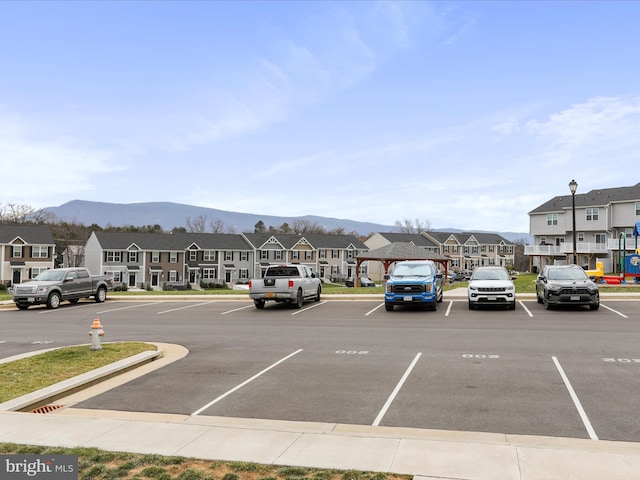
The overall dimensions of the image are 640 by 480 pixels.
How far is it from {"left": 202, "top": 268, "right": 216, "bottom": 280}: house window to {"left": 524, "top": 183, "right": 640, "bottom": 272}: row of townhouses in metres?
44.0

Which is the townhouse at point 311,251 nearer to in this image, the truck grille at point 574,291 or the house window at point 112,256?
the house window at point 112,256

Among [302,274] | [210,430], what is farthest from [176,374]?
[302,274]

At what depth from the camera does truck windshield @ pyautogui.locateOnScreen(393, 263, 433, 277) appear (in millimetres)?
20625

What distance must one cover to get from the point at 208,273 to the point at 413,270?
61819 mm

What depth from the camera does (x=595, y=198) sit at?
A: 57.2m

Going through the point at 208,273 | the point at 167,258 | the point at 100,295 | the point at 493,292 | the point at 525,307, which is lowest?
the point at 208,273

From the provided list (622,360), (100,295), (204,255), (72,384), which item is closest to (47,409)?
(72,384)

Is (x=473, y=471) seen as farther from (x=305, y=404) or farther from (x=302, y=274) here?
(x=302, y=274)

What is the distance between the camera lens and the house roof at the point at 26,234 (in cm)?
6474

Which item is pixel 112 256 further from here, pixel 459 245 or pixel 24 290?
pixel 459 245

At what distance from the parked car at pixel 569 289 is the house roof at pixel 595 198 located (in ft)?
131

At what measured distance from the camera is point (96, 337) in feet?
38.7

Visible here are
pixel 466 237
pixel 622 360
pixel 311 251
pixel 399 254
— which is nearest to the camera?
pixel 622 360

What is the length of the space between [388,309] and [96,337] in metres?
11.7
